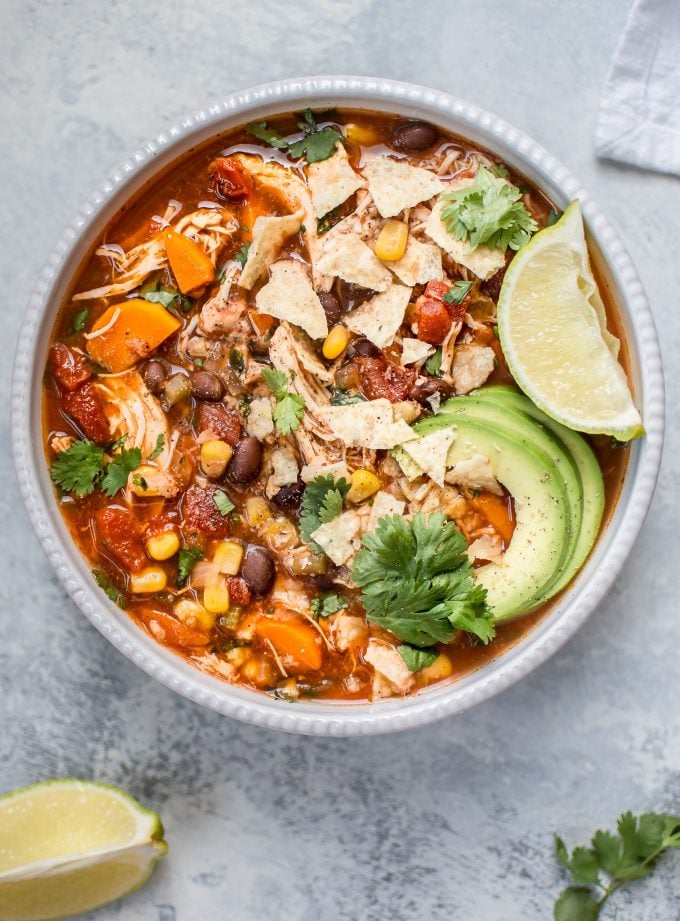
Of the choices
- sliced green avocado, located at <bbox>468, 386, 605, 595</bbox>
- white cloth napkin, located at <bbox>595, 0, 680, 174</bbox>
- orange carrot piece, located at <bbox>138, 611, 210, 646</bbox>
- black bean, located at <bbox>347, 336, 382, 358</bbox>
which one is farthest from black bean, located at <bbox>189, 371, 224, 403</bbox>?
white cloth napkin, located at <bbox>595, 0, 680, 174</bbox>

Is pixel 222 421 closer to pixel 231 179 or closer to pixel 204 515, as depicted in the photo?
pixel 204 515

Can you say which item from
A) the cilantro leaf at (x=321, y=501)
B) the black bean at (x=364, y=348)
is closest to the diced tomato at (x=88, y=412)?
the cilantro leaf at (x=321, y=501)

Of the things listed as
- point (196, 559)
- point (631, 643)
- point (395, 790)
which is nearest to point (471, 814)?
point (395, 790)

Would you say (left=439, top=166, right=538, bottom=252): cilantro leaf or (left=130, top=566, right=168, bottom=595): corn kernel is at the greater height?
(left=439, top=166, right=538, bottom=252): cilantro leaf

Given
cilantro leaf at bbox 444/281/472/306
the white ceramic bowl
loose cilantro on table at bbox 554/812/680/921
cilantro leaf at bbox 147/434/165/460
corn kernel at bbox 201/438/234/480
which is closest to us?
the white ceramic bowl

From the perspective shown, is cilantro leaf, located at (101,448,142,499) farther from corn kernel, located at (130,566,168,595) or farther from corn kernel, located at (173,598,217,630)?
corn kernel, located at (173,598,217,630)
